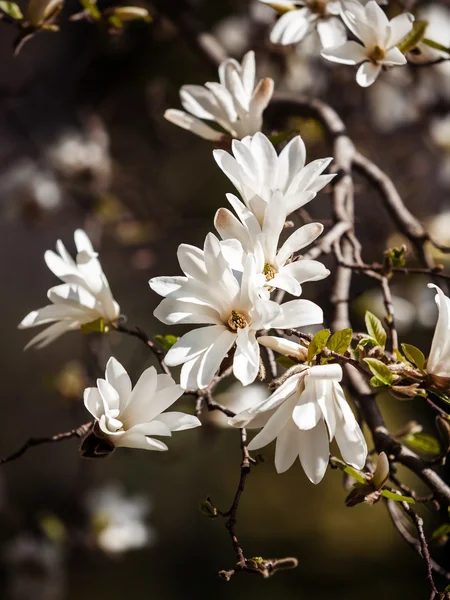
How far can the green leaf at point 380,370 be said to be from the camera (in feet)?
1.33

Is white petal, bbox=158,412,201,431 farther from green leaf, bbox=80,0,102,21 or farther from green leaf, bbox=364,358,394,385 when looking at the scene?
green leaf, bbox=80,0,102,21

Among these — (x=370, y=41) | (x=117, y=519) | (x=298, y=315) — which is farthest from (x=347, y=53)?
(x=117, y=519)

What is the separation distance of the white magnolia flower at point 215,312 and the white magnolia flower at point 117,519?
2.27ft

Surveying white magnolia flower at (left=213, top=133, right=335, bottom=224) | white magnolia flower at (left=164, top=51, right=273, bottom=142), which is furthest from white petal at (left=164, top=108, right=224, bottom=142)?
white magnolia flower at (left=213, top=133, right=335, bottom=224)

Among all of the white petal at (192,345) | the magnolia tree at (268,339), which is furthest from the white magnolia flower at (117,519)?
the white petal at (192,345)

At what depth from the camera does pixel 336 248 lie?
1.79 ft

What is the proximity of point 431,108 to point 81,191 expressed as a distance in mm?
621

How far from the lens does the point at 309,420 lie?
378 millimetres

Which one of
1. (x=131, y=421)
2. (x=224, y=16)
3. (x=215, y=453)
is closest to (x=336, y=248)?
(x=131, y=421)

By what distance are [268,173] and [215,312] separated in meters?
0.11

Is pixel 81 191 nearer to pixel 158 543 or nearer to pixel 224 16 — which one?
pixel 224 16

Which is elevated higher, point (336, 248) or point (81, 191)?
point (336, 248)

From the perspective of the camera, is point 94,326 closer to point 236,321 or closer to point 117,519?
point 236,321

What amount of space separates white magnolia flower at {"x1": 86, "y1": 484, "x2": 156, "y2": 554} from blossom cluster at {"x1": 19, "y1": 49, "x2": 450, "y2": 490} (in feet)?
2.09
